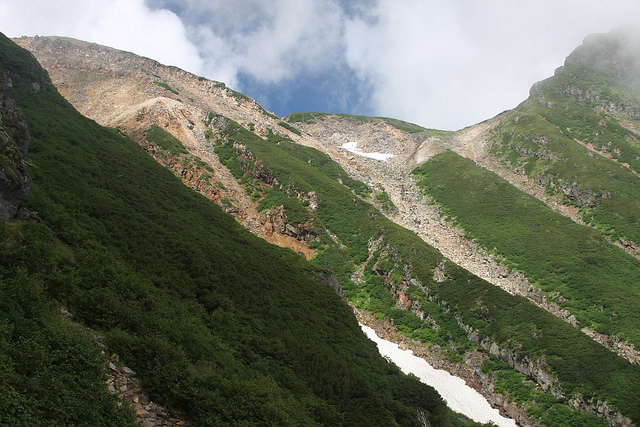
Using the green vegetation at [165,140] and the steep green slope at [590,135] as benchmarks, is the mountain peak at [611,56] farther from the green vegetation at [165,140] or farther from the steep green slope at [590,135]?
the green vegetation at [165,140]

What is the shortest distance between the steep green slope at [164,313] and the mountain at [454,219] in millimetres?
10123

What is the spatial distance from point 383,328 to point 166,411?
26.3 meters

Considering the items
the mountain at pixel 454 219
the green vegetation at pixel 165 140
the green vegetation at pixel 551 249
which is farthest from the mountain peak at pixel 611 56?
the green vegetation at pixel 165 140

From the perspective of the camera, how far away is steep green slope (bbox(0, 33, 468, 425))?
8859 mm

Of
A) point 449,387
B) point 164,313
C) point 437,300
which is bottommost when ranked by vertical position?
point 164,313

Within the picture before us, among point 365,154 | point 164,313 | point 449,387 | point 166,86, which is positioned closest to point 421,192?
point 365,154

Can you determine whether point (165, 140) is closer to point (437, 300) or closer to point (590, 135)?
point (437, 300)

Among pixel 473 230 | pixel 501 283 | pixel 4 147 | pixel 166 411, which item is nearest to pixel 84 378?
pixel 166 411

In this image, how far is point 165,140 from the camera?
4812 centimetres

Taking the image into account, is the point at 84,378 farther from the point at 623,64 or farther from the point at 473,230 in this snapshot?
the point at 623,64

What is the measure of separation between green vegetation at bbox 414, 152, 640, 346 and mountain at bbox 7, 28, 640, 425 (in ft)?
0.60

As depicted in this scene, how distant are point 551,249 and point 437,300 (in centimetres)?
1775

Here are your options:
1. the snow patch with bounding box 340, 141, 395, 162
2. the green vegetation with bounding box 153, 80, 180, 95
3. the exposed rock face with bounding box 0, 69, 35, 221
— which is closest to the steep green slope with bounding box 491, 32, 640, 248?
the snow patch with bounding box 340, 141, 395, 162

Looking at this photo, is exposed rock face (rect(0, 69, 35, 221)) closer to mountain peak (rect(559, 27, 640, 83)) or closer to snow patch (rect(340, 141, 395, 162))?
snow patch (rect(340, 141, 395, 162))
